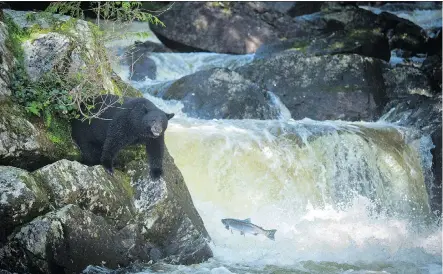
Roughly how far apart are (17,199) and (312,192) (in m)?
5.89

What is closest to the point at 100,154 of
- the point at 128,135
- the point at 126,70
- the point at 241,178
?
the point at 128,135

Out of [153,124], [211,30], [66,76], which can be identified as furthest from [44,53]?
[211,30]

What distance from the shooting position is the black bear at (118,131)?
6.96m

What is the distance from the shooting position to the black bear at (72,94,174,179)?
22.8 feet

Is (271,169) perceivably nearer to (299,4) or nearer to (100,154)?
(100,154)

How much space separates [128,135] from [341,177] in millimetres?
5029

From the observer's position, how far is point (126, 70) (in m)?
15.3

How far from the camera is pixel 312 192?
10.1m

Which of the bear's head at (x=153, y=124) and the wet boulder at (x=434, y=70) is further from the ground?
the wet boulder at (x=434, y=70)

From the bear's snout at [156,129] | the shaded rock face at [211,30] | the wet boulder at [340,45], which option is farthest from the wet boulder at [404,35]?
the bear's snout at [156,129]

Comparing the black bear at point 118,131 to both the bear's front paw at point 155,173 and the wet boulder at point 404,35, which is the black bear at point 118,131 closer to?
the bear's front paw at point 155,173

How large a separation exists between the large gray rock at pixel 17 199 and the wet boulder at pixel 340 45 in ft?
33.2

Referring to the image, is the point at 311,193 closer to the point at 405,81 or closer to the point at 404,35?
the point at 405,81

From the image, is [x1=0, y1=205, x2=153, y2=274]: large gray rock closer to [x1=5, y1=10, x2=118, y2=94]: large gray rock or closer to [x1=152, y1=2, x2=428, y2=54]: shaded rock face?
[x1=5, y1=10, x2=118, y2=94]: large gray rock
